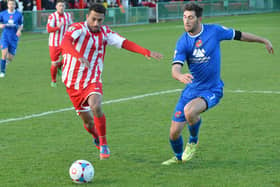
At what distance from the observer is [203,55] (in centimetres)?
813

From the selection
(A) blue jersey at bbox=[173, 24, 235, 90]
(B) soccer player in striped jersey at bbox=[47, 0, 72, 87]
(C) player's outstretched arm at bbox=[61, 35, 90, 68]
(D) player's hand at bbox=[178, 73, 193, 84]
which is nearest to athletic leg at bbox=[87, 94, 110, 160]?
(C) player's outstretched arm at bbox=[61, 35, 90, 68]

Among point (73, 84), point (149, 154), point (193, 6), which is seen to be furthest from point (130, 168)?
point (193, 6)

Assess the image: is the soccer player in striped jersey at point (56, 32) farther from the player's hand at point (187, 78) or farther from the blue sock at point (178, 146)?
the player's hand at point (187, 78)

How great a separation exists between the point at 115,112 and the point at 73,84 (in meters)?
3.25

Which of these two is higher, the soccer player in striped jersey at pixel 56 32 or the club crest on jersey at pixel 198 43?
the club crest on jersey at pixel 198 43

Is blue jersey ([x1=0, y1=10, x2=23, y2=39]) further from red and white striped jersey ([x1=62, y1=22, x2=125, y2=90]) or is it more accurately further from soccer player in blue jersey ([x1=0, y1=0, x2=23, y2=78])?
red and white striped jersey ([x1=62, y1=22, x2=125, y2=90])

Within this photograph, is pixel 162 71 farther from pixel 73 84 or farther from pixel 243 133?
pixel 73 84

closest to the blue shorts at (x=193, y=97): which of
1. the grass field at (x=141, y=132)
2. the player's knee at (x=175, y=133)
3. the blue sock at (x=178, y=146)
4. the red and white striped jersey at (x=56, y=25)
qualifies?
the player's knee at (x=175, y=133)

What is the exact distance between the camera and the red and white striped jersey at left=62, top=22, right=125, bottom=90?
8.69 meters

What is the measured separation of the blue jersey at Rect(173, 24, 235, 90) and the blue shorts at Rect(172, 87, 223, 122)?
6cm

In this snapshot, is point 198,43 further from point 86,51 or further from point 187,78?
point 86,51

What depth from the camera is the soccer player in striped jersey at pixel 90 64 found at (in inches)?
335

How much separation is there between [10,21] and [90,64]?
9648mm

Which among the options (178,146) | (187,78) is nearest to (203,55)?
(187,78)
